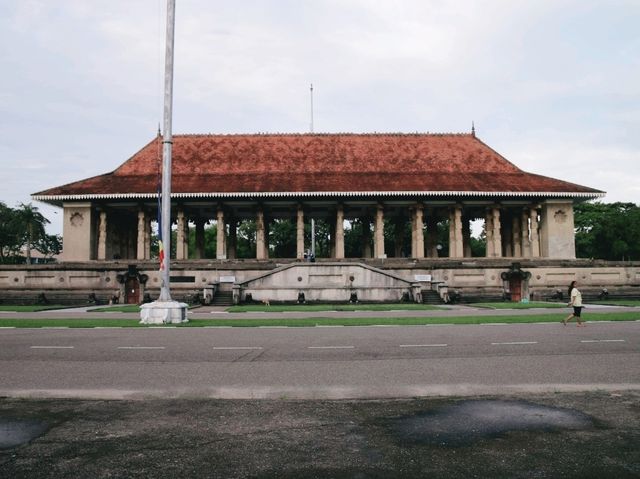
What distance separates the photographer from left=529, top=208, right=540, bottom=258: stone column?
44406mm

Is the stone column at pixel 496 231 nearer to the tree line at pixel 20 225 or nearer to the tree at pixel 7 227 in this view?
the tree line at pixel 20 225

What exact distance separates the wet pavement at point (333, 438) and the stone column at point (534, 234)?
134 ft

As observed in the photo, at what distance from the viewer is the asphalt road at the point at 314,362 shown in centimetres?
692

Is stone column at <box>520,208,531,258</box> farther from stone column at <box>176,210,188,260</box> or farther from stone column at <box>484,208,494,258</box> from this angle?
stone column at <box>176,210,188,260</box>

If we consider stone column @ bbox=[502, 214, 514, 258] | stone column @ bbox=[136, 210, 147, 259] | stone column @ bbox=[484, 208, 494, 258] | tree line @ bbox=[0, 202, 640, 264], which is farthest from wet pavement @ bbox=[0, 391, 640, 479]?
tree line @ bbox=[0, 202, 640, 264]

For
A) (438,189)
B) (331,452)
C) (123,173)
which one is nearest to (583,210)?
(438,189)

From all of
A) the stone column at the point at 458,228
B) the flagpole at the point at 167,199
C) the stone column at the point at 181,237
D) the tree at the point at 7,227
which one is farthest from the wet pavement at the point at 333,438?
the tree at the point at 7,227

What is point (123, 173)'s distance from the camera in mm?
44719

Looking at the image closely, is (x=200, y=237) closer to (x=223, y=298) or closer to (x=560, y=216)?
(x=223, y=298)

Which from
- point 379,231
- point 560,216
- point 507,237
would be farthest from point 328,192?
point 507,237

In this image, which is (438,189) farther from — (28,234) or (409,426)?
(28,234)

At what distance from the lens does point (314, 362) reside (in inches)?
369

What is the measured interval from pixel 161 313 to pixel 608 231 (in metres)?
64.2

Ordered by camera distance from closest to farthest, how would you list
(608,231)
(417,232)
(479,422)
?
(479,422), (417,232), (608,231)
